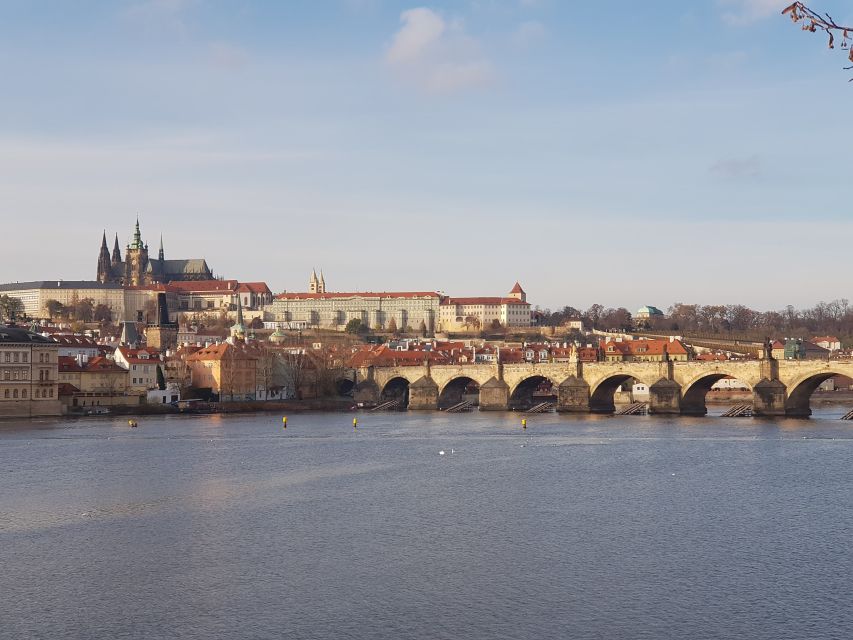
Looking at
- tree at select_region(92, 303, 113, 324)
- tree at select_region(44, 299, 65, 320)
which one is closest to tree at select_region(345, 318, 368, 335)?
tree at select_region(92, 303, 113, 324)

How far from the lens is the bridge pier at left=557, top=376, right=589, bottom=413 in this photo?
224ft

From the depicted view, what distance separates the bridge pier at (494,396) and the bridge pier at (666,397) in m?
13.0

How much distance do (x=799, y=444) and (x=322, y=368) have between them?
145ft

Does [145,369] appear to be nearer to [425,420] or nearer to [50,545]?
[425,420]

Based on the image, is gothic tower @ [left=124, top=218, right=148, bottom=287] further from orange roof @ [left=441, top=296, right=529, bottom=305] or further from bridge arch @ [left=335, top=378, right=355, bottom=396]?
bridge arch @ [left=335, top=378, right=355, bottom=396]

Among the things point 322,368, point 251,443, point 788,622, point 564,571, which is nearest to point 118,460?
point 251,443

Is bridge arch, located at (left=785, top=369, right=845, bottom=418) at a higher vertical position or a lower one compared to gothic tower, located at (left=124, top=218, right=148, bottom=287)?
lower

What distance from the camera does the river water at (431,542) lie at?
728 inches

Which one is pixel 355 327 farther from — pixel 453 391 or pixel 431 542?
pixel 431 542

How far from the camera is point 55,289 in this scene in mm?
171375

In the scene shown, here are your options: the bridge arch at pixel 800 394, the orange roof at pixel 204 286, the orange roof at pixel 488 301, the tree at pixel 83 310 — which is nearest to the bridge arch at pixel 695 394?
the bridge arch at pixel 800 394

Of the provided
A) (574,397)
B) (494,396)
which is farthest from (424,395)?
(574,397)

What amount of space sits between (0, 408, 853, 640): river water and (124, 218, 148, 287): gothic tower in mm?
147519

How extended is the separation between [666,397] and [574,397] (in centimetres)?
732
